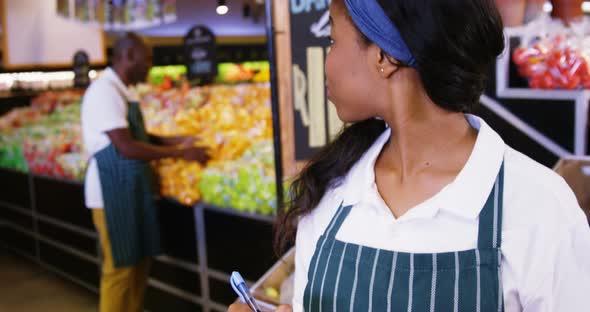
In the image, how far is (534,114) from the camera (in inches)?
92.6

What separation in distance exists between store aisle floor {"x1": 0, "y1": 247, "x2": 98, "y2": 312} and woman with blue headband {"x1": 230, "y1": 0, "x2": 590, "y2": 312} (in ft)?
11.7

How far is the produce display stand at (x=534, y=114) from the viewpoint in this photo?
2.24 metres

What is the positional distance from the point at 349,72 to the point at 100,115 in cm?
244

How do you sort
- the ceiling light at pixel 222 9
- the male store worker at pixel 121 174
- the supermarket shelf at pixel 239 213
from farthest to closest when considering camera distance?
the ceiling light at pixel 222 9 < the male store worker at pixel 121 174 < the supermarket shelf at pixel 239 213

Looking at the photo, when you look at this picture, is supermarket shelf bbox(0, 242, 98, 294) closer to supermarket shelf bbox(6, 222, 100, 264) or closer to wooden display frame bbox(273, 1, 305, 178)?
supermarket shelf bbox(6, 222, 100, 264)

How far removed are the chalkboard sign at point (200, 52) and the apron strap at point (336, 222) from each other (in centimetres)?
308

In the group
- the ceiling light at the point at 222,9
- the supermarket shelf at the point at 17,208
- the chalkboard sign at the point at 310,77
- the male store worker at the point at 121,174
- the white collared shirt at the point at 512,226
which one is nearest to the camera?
the white collared shirt at the point at 512,226

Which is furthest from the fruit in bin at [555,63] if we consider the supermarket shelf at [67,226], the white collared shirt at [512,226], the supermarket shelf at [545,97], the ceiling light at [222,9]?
the supermarket shelf at [67,226]

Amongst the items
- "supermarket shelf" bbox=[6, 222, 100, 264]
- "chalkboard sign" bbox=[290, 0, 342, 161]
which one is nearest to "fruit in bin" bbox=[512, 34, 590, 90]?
"chalkboard sign" bbox=[290, 0, 342, 161]

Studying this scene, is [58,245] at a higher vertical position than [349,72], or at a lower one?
lower

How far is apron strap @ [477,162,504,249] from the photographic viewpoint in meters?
1.02

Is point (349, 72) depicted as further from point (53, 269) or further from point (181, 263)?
point (53, 269)

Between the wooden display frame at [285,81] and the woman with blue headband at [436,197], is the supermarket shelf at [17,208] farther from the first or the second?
the woman with blue headband at [436,197]

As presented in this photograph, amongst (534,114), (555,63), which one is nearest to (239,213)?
(534,114)
